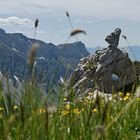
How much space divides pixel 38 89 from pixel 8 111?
60 centimetres

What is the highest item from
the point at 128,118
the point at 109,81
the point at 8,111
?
the point at 8,111

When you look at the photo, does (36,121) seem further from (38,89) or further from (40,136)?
(38,89)

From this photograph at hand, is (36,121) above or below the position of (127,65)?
above

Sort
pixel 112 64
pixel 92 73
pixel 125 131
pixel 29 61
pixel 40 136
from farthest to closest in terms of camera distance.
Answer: pixel 112 64 → pixel 92 73 → pixel 125 131 → pixel 40 136 → pixel 29 61

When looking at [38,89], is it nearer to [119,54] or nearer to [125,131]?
[125,131]

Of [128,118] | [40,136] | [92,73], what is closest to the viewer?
[40,136]

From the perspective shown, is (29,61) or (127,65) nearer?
(29,61)

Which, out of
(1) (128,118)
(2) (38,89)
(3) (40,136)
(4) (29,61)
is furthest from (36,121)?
(1) (128,118)

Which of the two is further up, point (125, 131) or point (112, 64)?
Answer: point (125, 131)

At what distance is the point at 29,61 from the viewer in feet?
7.22

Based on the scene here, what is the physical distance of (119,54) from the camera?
121 ft

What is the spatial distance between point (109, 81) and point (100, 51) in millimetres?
4704

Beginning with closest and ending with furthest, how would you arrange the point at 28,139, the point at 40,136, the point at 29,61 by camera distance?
the point at 29,61, the point at 40,136, the point at 28,139

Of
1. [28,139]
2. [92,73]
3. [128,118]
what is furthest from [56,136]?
[92,73]
